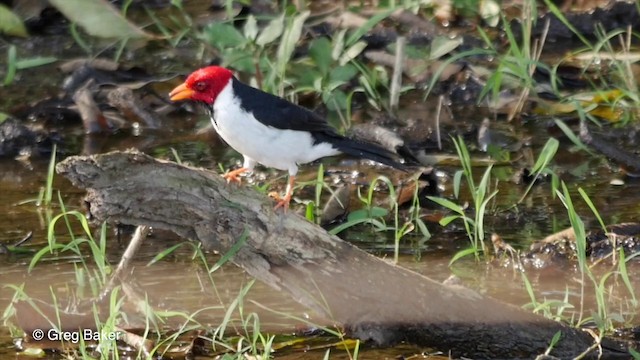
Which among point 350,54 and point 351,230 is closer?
point 351,230

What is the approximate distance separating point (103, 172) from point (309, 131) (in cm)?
141

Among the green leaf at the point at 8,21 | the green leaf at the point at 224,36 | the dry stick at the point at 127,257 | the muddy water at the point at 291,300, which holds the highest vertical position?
the dry stick at the point at 127,257

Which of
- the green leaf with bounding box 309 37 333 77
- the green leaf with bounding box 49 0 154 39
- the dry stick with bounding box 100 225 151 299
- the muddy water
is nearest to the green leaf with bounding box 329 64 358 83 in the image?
the green leaf with bounding box 309 37 333 77

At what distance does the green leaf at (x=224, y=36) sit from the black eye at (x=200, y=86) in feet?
5.51

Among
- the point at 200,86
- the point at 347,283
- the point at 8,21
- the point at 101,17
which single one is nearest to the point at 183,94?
the point at 200,86

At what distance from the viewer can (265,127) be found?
505 cm

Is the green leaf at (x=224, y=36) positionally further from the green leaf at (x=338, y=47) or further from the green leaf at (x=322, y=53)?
the green leaf at (x=338, y=47)

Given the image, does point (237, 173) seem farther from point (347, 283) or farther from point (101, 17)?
point (101, 17)

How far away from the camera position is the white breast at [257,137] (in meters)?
5.01

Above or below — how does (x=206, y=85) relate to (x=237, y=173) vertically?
above

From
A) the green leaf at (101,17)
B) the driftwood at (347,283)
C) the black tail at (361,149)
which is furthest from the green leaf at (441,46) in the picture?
the driftwood at (347,283)

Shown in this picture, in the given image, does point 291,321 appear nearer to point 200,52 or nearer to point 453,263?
point 453,263

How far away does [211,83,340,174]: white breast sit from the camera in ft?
16.4

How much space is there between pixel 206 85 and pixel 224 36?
177 centimetres
